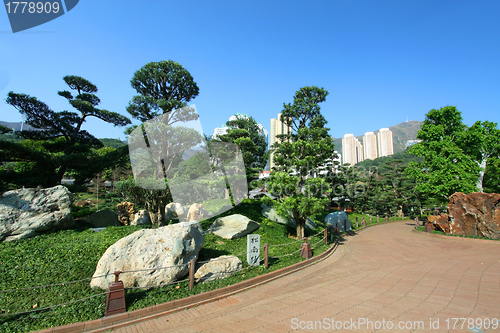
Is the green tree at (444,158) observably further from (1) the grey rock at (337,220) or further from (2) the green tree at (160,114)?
(2) the green tree at (160,114)

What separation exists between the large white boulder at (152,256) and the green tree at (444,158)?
17285mm

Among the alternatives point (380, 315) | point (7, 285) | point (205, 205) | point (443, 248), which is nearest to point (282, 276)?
point (380, 315)

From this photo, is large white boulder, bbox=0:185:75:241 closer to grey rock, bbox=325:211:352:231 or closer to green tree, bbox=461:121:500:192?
grey rock, bbox=325:211:352:231

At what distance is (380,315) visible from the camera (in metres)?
4.68

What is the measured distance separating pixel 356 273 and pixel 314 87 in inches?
516

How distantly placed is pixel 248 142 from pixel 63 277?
1155 cm

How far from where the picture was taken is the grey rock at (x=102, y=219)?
11.1 metres

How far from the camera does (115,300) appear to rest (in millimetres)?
4637

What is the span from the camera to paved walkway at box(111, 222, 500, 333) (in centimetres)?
438

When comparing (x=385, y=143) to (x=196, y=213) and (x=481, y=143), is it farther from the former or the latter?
(x=196, y=213)

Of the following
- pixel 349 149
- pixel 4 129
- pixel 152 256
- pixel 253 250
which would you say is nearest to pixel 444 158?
pixel 253 250

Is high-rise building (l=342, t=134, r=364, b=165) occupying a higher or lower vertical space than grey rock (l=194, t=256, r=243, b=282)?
higher

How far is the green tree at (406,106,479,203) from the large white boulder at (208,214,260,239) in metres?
13.6

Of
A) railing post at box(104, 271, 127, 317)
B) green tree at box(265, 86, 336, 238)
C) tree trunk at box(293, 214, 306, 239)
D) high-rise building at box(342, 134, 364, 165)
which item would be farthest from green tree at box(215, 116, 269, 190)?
high-rise building at box(342, 134, 364, 165)
